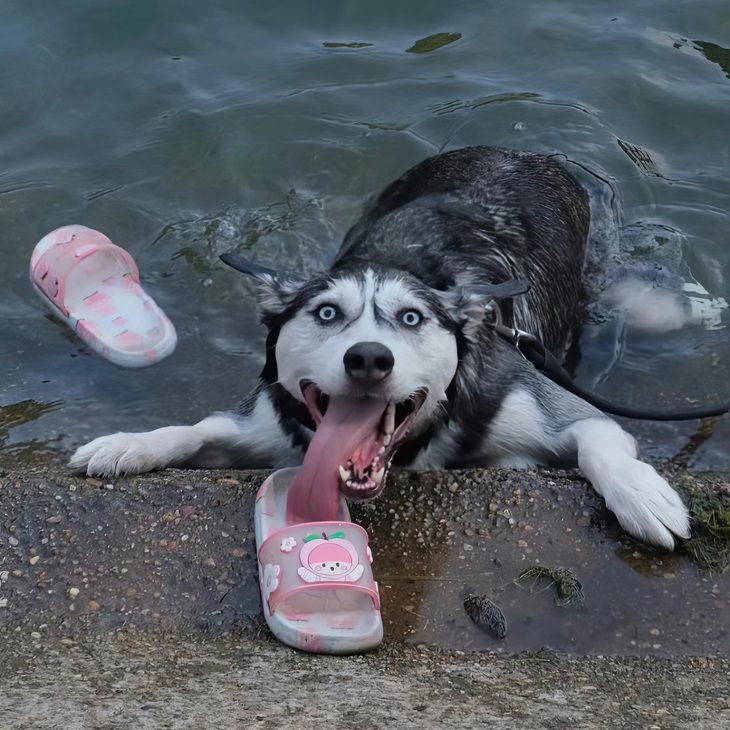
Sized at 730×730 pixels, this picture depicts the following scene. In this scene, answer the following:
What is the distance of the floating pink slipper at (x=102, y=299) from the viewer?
6.02 m

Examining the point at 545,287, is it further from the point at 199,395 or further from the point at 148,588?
the point at 148,588

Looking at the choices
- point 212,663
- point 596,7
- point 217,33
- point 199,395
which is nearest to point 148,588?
point 212,663

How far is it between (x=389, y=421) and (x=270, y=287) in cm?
105

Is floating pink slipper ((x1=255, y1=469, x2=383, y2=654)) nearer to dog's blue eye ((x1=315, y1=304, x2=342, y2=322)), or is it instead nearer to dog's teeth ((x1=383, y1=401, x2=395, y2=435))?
dog's teeth ((x1=383, y1=401, x2=395, y2=435))

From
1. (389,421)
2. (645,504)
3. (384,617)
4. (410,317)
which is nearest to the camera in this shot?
(384,617)

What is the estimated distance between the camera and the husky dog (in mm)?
3824

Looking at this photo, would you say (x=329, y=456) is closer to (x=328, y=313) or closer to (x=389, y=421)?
(x=389, y=421)

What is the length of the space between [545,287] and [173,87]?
181 inches

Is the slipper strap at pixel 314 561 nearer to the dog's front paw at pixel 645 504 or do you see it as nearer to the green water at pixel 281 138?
the dog's front paw at pixel 645 504

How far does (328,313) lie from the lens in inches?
164

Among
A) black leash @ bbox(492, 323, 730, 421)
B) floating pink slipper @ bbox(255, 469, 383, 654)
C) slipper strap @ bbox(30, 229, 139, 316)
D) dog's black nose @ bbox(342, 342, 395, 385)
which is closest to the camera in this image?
floating pink slipper @ bbox(255, 469, 383, 654)

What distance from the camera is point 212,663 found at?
313 cm

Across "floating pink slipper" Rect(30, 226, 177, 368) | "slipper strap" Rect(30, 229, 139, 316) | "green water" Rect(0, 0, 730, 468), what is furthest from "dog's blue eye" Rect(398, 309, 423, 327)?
"slipper strap" Rect(30, 229, 139, 316)

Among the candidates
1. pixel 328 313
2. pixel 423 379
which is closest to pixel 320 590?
pixel 423 379
